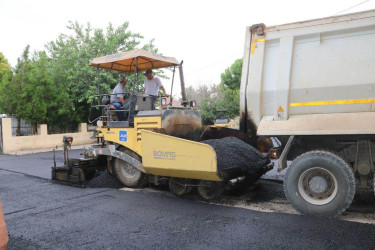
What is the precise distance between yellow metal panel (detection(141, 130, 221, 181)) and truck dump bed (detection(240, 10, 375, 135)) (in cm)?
86

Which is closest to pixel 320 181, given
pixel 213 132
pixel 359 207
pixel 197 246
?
pixel 359 207

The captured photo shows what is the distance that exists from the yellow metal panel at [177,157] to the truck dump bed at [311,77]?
859 millimetres

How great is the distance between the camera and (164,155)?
4934mm

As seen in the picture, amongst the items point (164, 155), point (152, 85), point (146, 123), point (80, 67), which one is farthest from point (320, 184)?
point (80, 67)

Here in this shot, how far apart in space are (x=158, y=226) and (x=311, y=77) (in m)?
2.80

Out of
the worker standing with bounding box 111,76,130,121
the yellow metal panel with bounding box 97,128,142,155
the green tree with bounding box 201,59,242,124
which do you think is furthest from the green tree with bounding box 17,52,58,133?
the yellow metal panel with bounding box 97,128,142,155

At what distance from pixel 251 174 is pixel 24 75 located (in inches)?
576

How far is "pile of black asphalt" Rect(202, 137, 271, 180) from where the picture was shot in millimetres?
4926

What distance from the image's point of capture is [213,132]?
6.67 metres

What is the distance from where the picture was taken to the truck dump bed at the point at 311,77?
3.97 m

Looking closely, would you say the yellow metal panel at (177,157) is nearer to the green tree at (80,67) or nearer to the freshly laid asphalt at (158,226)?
the freshly laid asphalt at (158,226)

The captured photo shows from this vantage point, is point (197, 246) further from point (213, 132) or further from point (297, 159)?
point (213, 132)

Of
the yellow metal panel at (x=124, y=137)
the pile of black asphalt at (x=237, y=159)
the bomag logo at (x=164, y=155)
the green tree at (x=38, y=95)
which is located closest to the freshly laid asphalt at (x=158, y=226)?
the pile of black asphalt at (x=237, y=159)

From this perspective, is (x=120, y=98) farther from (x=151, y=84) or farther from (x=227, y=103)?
(x=227, y=103)
